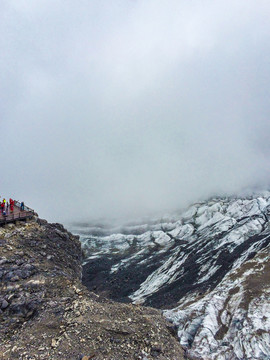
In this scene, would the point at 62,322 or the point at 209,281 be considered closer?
the point at 62,322

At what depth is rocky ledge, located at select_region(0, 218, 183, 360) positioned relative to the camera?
16547 mm

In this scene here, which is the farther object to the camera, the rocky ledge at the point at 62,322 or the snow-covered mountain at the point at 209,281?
the snow-covered mountain at the point at 209,281

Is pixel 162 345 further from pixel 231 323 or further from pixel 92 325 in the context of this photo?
pixel 231 323

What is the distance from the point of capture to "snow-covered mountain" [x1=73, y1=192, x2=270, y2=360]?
135 feet

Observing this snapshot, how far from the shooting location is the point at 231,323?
45.3 meters

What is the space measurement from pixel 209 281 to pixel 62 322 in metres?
82.1

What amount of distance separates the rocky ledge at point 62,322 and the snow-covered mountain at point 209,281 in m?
7.03

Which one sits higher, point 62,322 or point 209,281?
point 62,322

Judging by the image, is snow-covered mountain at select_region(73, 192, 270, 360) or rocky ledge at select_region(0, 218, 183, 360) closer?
rocky ledge at select_region(0, 218, 183, 360)

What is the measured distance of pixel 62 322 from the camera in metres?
18.5

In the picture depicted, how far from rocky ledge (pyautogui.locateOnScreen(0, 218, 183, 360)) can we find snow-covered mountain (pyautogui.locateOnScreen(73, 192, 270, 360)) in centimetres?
703

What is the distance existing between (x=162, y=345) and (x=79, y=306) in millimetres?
7479

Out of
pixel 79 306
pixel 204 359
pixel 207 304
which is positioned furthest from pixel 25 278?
pixel 207 304

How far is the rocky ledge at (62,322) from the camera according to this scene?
16547 mm
